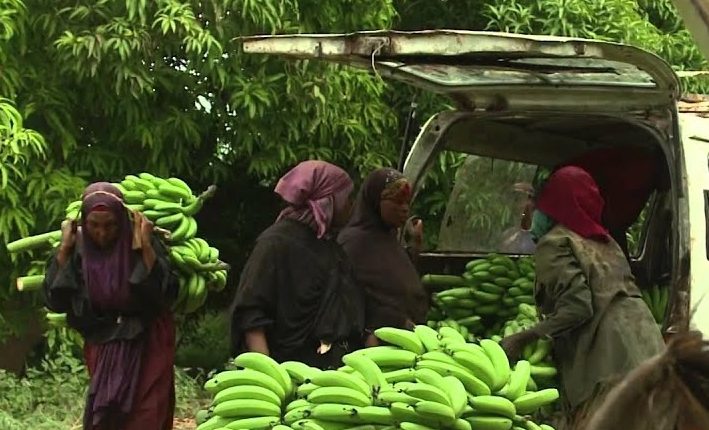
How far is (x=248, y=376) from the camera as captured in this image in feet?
12.0

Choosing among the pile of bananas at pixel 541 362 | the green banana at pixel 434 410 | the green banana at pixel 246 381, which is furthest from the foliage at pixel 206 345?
the green banana at pixel 434 410

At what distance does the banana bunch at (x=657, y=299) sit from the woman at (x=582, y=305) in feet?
3.55

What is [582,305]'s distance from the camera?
183 inches

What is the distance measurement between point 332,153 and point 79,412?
2718mm

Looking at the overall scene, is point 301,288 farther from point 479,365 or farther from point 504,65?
point 504,65

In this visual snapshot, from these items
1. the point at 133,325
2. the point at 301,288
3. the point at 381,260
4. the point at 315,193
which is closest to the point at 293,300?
the point at 301,288

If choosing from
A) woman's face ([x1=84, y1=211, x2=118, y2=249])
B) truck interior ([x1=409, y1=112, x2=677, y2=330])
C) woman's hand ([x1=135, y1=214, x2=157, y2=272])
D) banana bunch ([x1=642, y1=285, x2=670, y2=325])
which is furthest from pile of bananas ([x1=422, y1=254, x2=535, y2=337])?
woman's face ([x1=84, y1=211, x2=118, y2=249])

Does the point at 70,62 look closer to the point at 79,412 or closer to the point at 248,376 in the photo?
the point at 79,412

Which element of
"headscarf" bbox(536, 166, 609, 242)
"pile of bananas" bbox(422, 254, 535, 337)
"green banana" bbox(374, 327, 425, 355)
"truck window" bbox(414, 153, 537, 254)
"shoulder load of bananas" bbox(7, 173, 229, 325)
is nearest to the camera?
"green banana" bbox(374, 327, 425, 355)

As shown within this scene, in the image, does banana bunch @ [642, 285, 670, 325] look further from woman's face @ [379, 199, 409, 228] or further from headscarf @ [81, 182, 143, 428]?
headscarf @ [81, 182, 143, 428]

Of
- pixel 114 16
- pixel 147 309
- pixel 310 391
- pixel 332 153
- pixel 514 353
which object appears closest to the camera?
pixel 310 391

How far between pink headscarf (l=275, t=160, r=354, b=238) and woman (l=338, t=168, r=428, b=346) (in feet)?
1.27

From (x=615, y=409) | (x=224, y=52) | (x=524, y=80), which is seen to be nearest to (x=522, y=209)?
(x=524, y=80)

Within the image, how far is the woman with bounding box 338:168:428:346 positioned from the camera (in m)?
5.08
